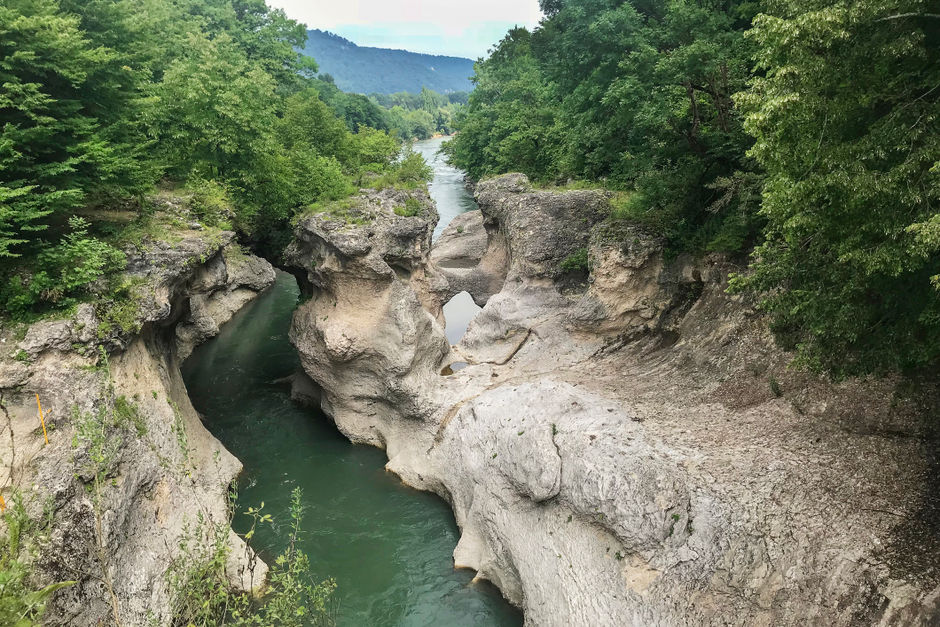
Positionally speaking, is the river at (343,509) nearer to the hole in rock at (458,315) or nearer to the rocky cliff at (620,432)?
the rocky cliff at (620,432)

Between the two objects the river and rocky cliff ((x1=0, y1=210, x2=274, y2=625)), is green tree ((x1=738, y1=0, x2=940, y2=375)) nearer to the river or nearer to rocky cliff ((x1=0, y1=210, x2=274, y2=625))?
rocky cliff ((x1=0, y1=210, x2=274, y2=625))

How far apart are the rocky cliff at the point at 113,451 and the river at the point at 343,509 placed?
1956mm

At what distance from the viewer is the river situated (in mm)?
13602

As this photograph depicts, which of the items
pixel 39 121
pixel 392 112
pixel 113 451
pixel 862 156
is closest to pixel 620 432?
pixel 862 156

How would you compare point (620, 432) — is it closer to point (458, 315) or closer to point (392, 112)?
point (458, 315)

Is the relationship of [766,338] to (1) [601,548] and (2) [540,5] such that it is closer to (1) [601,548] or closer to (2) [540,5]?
(1) [601,548]

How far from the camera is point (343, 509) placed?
1677 centimetres

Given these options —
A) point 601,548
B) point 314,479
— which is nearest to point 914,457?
point 601,548

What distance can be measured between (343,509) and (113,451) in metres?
9.66

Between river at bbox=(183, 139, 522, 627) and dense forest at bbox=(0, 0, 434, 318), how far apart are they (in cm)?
685

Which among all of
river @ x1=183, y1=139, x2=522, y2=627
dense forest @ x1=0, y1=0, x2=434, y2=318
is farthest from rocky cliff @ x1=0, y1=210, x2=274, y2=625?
river @ x1=183, y1=139, x2=522, y2=627

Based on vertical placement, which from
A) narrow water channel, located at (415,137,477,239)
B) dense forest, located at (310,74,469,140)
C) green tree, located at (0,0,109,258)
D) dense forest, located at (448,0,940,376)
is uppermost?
dense forest, located at (448,0,940,376)

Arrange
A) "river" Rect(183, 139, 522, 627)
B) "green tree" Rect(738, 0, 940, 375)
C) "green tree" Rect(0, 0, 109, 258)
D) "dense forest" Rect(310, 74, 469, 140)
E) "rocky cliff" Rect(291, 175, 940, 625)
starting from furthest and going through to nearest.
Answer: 1. "dense forest" Rect(310, 74, 469, 140)
2. "river" Rect(183, 139, 522, 627)
3. "green tree" Rect(0, 0, 109, 258)
4. "rocky cliff" Rect(291, 175, 940, 625)
5. "green tree" Rect(738, 0, 940, 375)

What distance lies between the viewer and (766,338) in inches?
535
